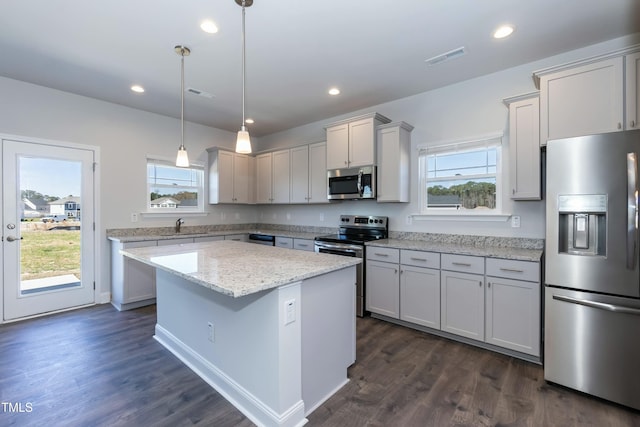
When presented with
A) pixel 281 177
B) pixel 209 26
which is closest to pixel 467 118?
pixel 209 26

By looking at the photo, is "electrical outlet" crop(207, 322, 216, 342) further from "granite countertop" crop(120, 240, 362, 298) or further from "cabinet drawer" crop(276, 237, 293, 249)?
"cabinet drawer" crop(276, 237, 293, 249)

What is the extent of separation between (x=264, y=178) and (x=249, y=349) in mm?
3801

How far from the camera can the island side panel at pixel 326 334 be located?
1.86 meters

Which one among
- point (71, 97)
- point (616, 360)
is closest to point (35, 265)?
point (71, 97)

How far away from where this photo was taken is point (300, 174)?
4734 millimetres

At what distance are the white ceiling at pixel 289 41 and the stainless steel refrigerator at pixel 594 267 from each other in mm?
1050

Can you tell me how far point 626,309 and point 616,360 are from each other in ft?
Answer: 1.16

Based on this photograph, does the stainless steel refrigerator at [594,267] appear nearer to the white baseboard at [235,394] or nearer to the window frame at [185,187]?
the white baseboard at [235,394]

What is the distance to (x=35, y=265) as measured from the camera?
3.48 metres

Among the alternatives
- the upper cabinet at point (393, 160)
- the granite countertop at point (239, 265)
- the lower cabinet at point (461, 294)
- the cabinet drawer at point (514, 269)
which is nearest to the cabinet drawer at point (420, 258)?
the lower cabinet at point (461, 294)

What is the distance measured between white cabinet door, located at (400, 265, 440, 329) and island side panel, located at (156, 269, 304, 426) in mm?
1733

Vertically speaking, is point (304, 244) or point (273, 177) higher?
point (273, 177)

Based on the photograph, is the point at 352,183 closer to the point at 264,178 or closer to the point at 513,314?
the point at 264,178

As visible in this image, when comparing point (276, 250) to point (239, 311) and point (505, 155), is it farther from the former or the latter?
point (505, 155)
